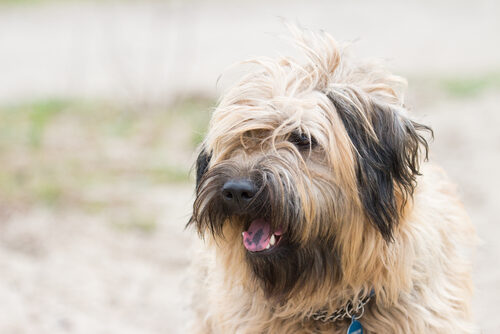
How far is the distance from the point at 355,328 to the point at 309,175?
0.81m

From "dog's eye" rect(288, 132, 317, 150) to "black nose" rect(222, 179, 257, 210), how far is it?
0.31 metres

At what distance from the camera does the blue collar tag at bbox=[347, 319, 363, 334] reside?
11.3 ft

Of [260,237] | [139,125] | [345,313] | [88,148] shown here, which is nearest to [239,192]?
[260,237]

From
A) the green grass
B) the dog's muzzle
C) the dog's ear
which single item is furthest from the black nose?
the green grass

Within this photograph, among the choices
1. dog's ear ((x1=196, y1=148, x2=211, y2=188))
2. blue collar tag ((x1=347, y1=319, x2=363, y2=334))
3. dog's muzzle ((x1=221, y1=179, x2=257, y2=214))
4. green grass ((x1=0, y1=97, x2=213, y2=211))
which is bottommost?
green grass ((x1=0, y1=97, x2=213, y2=211))

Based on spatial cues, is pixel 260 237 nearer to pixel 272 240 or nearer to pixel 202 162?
pixel 272 240

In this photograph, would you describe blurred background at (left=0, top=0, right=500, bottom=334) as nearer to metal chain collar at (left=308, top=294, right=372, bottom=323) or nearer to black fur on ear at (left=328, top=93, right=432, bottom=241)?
black fur on ear at (left=328, top=93, right=432, bottom=241)

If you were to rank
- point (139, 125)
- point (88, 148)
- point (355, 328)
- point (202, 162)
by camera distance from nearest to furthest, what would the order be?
point (355, 328) → point (202, 162) → point (88, 148) → point (139, 125)

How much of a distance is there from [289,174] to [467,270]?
125cm

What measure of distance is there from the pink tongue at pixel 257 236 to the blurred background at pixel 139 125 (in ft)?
3.88

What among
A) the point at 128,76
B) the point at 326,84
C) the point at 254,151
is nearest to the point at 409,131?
the point at 326,84

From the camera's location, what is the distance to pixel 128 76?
10.6 m

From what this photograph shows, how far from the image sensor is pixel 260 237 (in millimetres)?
3244

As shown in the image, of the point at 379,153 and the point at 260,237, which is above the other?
the point at 379,153
